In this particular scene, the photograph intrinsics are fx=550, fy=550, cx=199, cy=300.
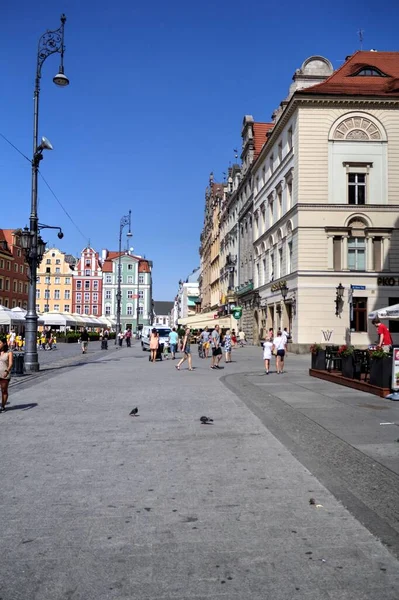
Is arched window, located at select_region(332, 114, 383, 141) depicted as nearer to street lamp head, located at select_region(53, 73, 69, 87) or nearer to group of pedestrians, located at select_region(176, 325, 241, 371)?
group of pedestrians, located at select_region(176, 325, 241, 371)

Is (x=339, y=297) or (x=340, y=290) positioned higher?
(x=340, y=290)

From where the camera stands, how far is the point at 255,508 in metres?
4.92

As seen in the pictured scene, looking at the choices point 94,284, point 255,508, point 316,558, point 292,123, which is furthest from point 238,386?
point 94,284

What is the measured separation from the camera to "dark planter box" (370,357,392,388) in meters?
12.4

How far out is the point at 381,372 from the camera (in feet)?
41.3

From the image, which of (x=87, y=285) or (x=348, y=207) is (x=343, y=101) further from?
(x=87, y=285)

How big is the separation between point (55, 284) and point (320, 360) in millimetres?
97377

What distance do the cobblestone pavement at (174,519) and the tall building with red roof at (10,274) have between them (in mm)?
73014

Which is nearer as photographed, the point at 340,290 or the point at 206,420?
the point at 206,420

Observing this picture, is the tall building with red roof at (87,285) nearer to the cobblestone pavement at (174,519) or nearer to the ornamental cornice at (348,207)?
the ornamental cornice at (348,207)

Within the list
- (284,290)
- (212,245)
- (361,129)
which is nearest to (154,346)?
(284,290)

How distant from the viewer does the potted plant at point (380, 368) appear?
12.4m

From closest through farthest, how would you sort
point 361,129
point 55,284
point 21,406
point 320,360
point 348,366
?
1. point 21,406
2. point 348,366
3. point 320,360
4. point 361,129
5. point 55,284

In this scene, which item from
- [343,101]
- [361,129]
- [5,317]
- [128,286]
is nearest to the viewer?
[343,101]
